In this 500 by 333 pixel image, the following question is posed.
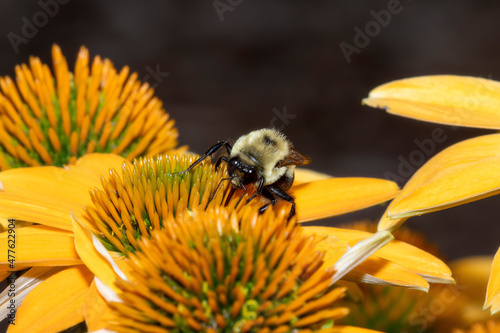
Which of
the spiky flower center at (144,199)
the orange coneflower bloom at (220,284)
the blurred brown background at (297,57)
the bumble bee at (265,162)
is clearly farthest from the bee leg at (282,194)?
the blurred brown background at (297,57)

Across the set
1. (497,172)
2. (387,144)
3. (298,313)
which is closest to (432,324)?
(497,172)

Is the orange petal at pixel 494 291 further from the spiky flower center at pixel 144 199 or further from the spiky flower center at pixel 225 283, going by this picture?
the spiky flower center at pixel 144 199

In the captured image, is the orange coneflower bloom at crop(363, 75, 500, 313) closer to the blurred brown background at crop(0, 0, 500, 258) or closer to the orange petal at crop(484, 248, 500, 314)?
the orange petal at crop(484, 248, 500, 314)

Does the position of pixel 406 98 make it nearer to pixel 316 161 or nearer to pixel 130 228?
pixel 130 228

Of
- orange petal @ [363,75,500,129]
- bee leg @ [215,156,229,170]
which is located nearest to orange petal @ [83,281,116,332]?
bee leg @ [215,156,229,170]

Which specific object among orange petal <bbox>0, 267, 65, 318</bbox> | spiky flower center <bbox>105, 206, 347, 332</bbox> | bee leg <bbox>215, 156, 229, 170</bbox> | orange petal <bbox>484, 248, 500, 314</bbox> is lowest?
orange petal <bbox>484, 248, 500, 314</bbox>

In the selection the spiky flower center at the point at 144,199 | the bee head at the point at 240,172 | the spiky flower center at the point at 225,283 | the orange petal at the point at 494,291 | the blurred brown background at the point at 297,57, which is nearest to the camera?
the spiky flower center at the point at 225,283

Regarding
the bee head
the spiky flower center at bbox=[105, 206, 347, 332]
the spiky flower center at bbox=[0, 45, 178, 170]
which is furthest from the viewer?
the spiky flower center at bbox=[0, 45, 178, 170]
